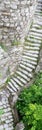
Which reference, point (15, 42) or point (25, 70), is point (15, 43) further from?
point (25, 70)

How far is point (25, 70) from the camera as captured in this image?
12008 mm

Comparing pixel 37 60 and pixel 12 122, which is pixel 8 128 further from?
pixel 37 60

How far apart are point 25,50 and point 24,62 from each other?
29 centimetres

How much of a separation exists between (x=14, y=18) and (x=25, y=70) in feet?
4.10

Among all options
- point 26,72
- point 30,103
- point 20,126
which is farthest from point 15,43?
point 20,126

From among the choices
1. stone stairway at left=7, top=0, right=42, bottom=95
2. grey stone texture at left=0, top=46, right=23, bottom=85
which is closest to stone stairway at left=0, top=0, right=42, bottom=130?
stone stairway at left=7, top=0, right=42, bottom=95

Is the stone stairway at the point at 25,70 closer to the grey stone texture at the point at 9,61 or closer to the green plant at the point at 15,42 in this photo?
the grey stone texture at the point at 9,61

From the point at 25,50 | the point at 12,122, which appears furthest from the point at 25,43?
the point at 12,122

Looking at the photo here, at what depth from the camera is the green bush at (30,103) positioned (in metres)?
10.9

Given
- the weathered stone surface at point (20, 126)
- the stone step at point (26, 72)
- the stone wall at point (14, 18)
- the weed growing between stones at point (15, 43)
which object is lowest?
the weathered stone surface at point (20, 126)

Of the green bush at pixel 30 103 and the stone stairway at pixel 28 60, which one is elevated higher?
the stone stairway at pixel 28 60

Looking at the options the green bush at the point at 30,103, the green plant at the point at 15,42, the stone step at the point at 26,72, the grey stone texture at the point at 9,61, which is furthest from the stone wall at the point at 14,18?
the green bush at the point at 30,103

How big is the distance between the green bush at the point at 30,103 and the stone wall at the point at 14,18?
102 centimetres

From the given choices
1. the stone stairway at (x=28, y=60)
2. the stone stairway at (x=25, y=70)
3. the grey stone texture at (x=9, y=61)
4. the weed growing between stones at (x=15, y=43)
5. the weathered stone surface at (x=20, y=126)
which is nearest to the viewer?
the weathered stone surface at (x=20, y=126)
